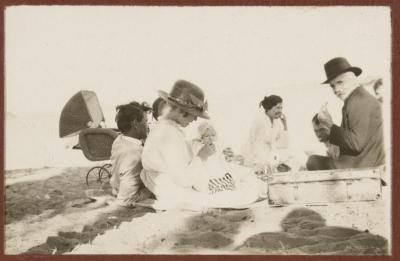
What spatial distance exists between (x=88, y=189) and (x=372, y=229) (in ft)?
9.67

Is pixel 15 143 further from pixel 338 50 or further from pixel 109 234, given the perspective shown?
pixel 338 50

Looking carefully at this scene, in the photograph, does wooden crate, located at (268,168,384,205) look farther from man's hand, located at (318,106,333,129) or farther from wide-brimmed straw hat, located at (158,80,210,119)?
wide-brimmed straw hat, located at (158,80,210,119)

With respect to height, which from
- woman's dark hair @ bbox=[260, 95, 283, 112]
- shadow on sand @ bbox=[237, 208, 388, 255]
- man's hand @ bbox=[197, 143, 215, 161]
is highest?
woman's dark hair @ bbox=[260, 95, 283, 112]

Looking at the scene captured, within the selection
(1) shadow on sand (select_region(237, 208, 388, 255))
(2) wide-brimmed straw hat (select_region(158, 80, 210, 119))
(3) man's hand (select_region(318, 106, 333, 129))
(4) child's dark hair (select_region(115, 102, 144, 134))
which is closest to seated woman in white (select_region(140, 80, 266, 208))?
(2) wide-brimmed straw hat (select_region(158, 80, 210, 119))

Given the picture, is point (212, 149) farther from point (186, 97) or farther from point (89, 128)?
point (89, 128)

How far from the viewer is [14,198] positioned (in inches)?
371

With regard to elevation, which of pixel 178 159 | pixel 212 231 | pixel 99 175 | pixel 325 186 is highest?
pixel 178 159

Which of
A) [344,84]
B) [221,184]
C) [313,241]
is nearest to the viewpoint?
[313,241]

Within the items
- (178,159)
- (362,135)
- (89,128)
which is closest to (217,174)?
(178,159)

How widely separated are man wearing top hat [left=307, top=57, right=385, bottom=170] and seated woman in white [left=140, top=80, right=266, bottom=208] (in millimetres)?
1022

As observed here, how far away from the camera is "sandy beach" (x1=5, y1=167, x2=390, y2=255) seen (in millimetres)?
9180

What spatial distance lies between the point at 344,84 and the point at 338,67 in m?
0.19

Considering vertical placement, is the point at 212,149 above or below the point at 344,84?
below

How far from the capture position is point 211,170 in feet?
30.6
